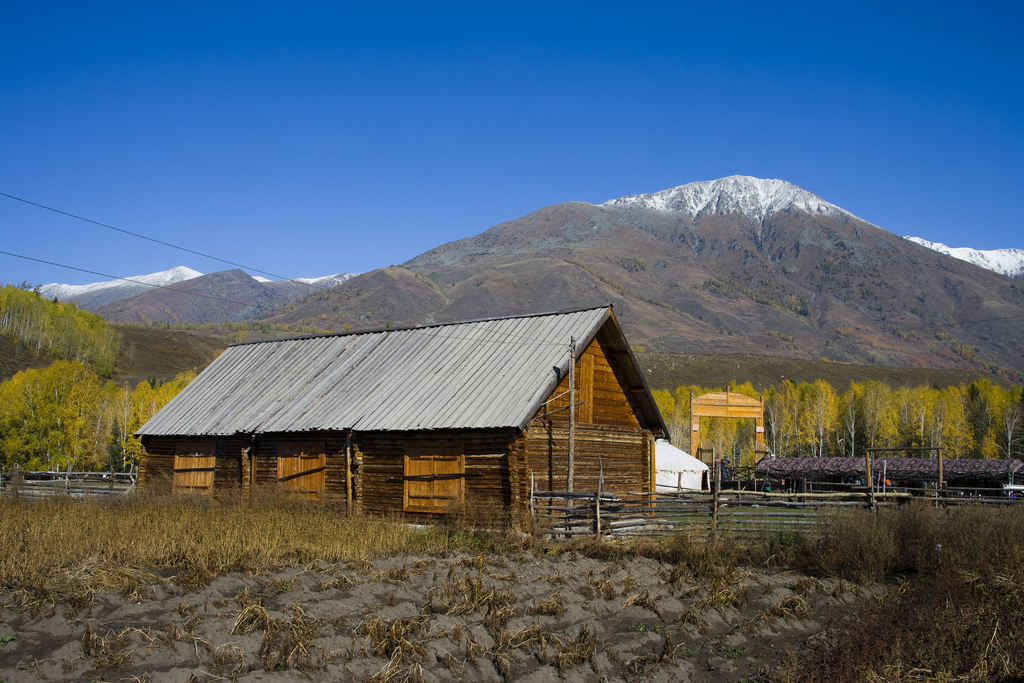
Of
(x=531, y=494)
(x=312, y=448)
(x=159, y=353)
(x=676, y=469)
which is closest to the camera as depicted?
(x=531, y=494)

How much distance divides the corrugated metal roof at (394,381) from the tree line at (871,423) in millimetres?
49091

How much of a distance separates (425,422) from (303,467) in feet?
17.1

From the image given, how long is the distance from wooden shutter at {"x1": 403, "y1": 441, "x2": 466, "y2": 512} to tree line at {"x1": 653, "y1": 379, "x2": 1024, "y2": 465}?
5363 centimetres

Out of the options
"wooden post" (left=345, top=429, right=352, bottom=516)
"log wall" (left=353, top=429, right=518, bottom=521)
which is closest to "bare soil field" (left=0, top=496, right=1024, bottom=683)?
"log wall" (left=353, top=429, right=518, bottom=521)

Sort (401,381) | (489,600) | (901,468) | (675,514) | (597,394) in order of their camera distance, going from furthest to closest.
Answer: (901,468) → (597,394) → (401,381) → (675,514) → (489,600)

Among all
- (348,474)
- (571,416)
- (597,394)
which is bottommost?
(348,474)

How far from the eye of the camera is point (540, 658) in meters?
11.7

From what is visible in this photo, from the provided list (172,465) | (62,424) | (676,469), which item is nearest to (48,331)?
(62,424)

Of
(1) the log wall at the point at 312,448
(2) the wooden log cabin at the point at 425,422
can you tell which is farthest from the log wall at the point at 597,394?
(1) the log wall at the point at 312,448

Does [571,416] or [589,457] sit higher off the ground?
[571,416]

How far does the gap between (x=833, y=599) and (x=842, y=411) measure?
8446 centimetres

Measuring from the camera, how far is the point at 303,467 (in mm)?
25391

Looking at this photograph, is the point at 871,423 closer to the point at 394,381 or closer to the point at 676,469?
the point at 676,469

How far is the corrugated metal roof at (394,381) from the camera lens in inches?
908
